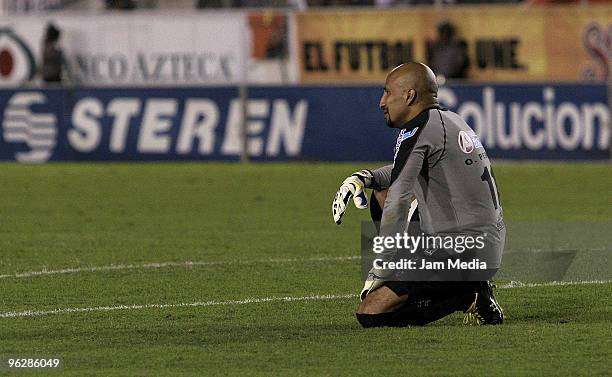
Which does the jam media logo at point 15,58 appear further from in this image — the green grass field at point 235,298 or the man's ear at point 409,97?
the man's ear at point 409,97

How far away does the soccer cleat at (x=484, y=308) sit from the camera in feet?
26.4

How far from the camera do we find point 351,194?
26.0ft

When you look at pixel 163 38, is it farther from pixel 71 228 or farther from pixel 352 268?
pixel 352 268

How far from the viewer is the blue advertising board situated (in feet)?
66.6

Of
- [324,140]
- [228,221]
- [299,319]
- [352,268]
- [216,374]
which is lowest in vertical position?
[324,140]

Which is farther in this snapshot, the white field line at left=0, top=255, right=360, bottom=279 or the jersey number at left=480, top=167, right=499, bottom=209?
the white field line at left=0, top=255, right=360, bottom=279

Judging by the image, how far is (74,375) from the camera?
22.0ft

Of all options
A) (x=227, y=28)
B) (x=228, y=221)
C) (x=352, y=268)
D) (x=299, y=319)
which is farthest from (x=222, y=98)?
(x=299, y=319)

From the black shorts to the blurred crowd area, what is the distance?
53.4 feet

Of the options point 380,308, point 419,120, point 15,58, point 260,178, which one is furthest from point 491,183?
point 15,58

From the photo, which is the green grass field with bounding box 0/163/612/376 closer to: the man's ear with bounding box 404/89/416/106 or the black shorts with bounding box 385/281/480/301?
the black shorts with bounding box 385/281/480/301

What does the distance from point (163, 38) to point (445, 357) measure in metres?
18.9

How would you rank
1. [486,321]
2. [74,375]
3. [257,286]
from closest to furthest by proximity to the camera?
1. [74,375]
2. [486,321]
3. [257,286]

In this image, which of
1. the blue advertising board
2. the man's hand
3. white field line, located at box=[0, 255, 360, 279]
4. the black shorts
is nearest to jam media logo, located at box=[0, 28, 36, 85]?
the blue advertising board
